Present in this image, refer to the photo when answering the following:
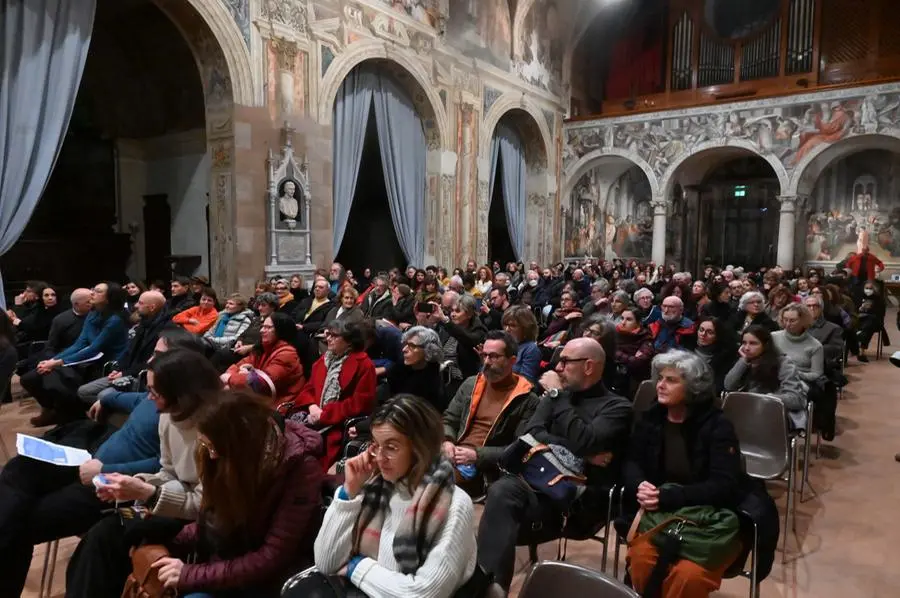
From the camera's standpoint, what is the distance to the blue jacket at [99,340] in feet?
16.4

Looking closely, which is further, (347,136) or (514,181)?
(514,181)

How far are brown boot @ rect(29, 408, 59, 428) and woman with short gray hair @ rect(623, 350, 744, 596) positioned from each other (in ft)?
16.7

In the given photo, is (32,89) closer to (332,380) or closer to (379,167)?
(332,380)

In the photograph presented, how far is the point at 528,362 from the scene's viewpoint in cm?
405

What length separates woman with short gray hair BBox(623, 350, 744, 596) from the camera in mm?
2273

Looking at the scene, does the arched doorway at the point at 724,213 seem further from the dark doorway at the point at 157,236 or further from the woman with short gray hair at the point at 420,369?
the woman with short gray hair at the point at 420,369

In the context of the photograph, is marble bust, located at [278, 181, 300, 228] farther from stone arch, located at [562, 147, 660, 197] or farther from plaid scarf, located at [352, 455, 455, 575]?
stone arch, located at [562, 147, 660, 197]

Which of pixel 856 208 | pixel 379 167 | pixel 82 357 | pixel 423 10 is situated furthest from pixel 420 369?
pixel 856 208

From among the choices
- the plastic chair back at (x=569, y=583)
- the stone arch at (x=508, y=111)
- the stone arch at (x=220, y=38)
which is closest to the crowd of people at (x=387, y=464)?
the plastic chair back at (x=569, y=583)

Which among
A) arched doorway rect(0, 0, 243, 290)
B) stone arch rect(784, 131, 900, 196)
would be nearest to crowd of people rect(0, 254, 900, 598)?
arched doorway rect(0, 0, 243, 290)

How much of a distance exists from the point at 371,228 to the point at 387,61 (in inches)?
173

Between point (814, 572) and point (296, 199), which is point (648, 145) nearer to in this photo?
point (296, 199)

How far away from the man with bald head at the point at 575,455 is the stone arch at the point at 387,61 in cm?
834

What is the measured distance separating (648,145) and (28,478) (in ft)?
51.8
